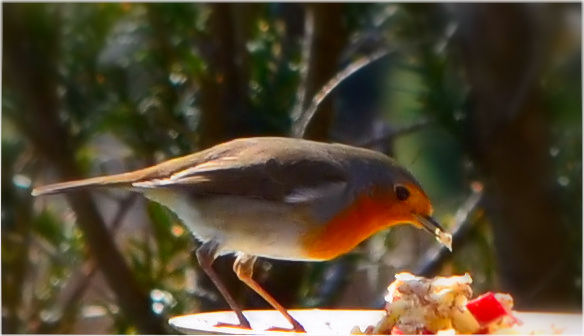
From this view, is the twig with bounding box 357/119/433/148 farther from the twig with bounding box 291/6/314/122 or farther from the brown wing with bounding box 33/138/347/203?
the brown wing with bounding box 33/138/347/203

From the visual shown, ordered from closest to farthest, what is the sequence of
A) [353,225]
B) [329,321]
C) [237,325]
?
1. [237,325]
2. [329,321]
3. [353,225]

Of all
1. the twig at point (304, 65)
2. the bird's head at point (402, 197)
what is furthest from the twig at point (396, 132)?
the bird's head at point (402, 197)

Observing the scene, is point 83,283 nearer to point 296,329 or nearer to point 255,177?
point 255,177

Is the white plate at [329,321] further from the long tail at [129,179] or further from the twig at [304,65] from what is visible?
the twig at [304,65]

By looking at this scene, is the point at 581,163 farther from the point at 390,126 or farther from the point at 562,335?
the point at 562,335

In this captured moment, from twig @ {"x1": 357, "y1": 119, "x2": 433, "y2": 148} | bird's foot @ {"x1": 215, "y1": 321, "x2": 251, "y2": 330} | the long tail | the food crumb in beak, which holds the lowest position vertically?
the food crumb in beak

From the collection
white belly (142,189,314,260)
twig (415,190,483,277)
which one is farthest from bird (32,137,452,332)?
twig (415,190,483,277)

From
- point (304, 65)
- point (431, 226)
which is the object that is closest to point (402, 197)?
point (431, 226)
